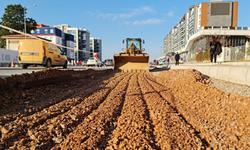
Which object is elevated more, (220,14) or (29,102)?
(220,14)

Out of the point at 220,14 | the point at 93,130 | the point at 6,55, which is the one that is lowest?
the point at 93,130

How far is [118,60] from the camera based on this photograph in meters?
16.0

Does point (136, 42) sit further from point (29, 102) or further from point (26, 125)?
point (26, 125)

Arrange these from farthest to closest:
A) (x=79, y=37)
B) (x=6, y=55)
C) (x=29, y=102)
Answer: (x=79, y=37) → (x=6, y=55) → (x=29, y=102)

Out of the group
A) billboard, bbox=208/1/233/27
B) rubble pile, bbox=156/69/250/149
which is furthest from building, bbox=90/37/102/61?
rubble pile, bbox=156/69/250/149

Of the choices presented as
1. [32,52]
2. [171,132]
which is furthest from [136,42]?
[171,132]

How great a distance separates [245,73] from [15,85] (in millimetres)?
7119

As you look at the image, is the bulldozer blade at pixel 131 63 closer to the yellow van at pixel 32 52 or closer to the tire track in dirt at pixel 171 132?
the yellow van at pixel 32 52

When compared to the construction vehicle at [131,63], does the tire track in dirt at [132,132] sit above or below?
below

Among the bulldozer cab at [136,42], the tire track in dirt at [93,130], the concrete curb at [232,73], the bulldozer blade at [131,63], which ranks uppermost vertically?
the bulldozer cab at [136,42]

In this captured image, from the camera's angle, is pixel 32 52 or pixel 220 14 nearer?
pixel 32 52

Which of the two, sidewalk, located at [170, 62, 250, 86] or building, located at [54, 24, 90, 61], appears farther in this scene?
building, located at [54, 24, 90, 61]

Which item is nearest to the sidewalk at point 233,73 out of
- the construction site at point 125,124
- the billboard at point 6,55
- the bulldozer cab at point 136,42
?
the construction site at point 125,124

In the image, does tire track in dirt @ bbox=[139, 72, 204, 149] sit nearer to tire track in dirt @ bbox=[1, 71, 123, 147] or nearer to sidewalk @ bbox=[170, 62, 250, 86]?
tire track in dirt @ bbox=[1, 71, 123, 147]
